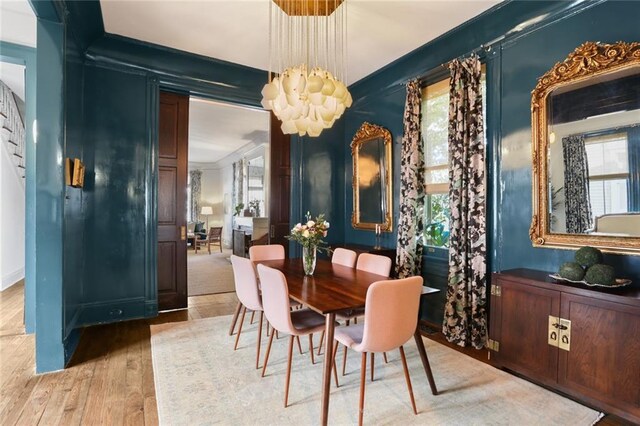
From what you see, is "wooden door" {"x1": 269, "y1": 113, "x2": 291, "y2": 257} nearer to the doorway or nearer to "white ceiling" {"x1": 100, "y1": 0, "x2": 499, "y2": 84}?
the doorway

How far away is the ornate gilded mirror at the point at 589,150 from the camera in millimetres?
2242

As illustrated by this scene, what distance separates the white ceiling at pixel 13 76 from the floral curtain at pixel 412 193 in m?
5.04

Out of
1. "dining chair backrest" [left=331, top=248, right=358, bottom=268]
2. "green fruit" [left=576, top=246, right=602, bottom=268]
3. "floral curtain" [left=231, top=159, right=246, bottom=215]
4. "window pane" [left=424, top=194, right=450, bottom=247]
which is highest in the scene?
"floral curtain" [left=231, top=159, right=246, bottom=215]

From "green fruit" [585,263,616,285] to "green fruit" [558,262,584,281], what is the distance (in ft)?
0.21

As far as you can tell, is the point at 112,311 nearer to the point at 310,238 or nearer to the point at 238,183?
the point at 310,238

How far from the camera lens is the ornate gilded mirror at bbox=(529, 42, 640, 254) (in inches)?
88.3

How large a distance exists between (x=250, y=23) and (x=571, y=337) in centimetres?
385

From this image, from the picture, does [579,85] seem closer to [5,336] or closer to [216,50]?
[216,50]

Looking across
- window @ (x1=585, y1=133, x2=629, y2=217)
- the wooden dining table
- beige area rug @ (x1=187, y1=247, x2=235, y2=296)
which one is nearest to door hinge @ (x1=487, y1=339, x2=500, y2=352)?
Result: the wooden dining table

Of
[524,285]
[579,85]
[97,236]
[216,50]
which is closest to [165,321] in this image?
[97,236]

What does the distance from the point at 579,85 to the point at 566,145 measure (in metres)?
0.46

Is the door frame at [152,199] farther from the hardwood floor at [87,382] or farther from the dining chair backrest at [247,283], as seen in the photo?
the dining chair backrest at [247,283]

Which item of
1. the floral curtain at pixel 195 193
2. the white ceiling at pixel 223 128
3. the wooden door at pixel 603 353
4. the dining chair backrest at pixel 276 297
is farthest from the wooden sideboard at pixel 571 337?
the floral curtain at pixel 195 193

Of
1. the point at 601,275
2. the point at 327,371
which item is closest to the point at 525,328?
the point at 601,275
